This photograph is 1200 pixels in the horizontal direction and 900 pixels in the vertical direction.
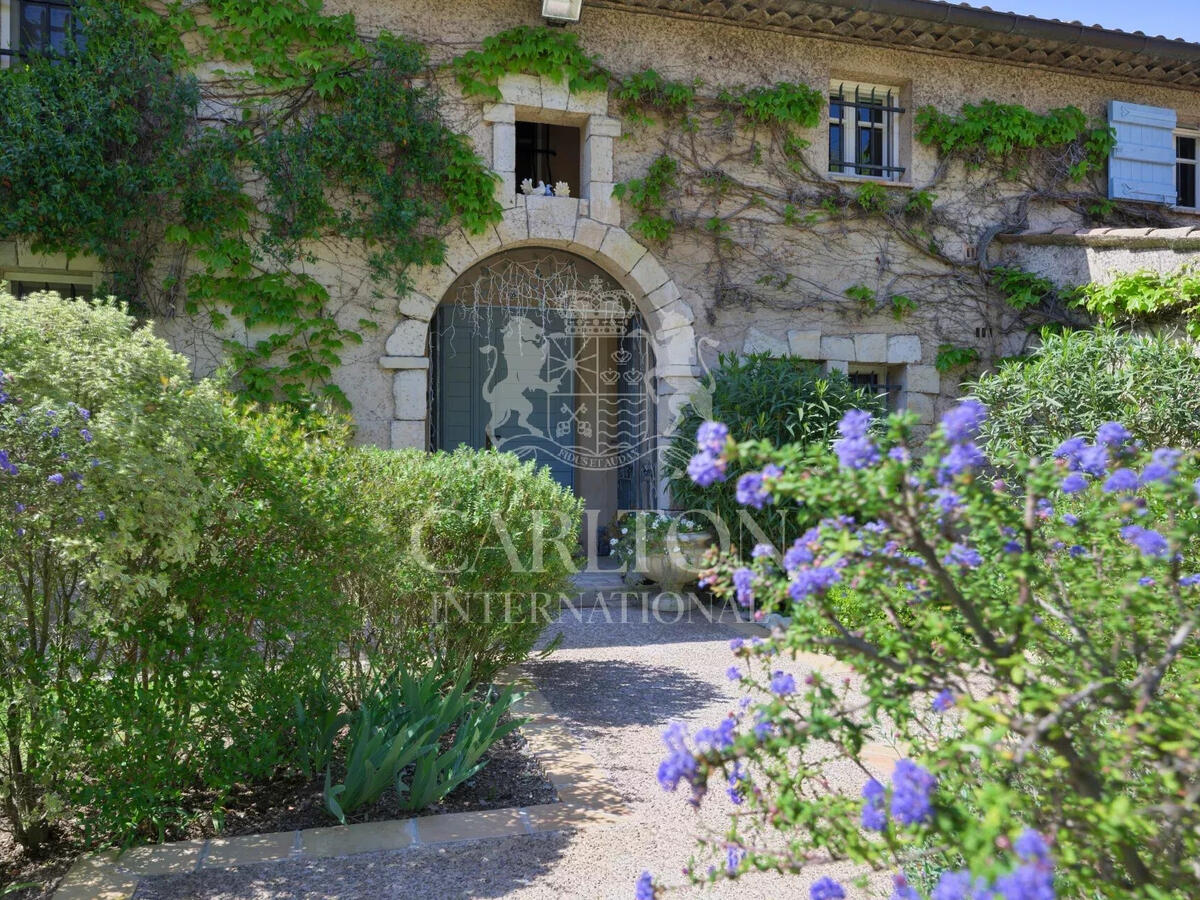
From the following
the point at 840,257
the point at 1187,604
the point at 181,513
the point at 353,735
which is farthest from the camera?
the point at 840,257

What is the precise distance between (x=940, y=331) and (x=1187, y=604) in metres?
7.14

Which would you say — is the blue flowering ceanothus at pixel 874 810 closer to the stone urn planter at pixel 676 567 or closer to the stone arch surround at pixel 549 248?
the stone urn planter at pixel 676 567

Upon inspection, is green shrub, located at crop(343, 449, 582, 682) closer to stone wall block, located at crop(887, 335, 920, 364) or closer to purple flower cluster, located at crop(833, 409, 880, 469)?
purple flower cluster, located at crop(833, 409, 880, 469)

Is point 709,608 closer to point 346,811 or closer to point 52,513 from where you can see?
point 346,811

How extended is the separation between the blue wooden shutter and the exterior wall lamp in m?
5.44

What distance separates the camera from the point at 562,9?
7414 millimetres

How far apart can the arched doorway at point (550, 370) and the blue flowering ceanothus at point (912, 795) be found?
22.4 feet

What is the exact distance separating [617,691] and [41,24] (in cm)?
646

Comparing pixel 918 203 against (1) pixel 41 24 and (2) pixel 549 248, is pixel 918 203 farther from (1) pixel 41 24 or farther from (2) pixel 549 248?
(1) pixel 41 24

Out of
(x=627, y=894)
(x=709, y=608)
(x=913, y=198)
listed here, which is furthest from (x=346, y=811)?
(x=913, y=198)

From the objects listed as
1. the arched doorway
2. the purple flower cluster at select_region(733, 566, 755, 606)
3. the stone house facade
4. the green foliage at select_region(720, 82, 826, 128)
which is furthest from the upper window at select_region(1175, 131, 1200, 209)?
the purple flower cluster at select_region(733, 566, 755, 606)

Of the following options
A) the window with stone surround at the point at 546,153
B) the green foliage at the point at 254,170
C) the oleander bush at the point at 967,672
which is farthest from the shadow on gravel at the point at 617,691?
the window with stone surround at the point at 546,153

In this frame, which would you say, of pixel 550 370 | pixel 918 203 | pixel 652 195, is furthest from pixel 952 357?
pixel 550 370

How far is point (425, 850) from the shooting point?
2.96 meters
